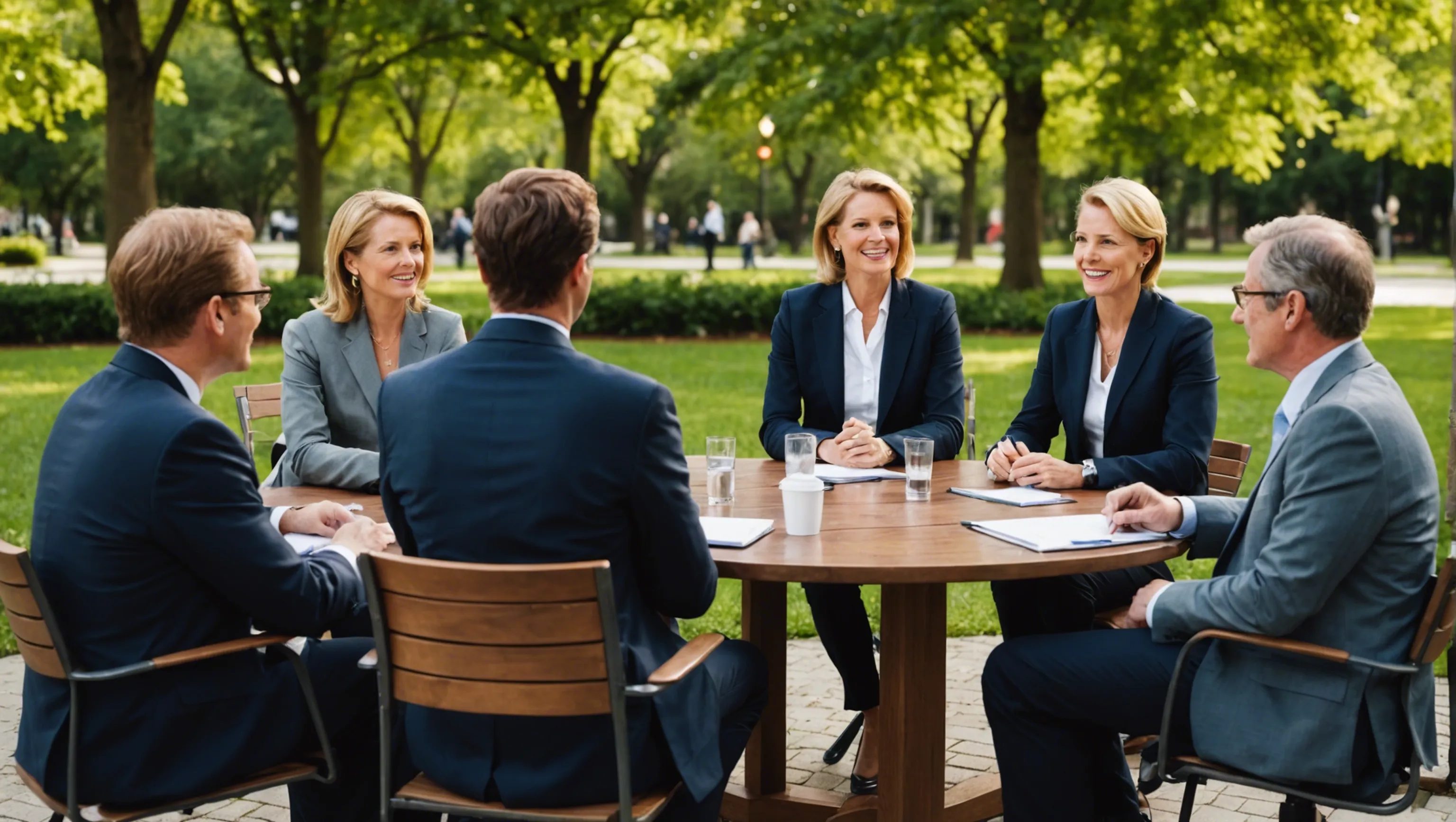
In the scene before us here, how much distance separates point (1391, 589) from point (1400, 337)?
1726cm

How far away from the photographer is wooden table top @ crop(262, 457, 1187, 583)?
10.3 ft

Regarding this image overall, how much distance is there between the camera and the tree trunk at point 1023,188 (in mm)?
21531

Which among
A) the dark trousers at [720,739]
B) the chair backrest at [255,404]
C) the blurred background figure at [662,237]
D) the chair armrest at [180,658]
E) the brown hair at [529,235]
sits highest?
the blurred background figure at [662,237]

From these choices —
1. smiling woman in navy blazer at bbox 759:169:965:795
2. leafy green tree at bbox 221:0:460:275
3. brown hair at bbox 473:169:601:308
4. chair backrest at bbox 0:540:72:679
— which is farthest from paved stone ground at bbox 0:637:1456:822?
leafy green tree at bbox 221:0:460:275

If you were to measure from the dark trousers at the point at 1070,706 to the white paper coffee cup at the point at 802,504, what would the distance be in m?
0.57

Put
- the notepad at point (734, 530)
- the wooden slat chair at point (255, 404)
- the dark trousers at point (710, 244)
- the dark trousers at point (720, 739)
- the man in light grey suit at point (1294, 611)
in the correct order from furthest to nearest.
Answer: the dark trousers at point (710, 244), the wooden slat chair at point (255, 404), the notepad at point (734, 530), the man in light grey suit at point (1294, 611), the dark trousers at point (720, 739)

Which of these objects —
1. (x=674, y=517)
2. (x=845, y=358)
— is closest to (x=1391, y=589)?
(x=674, y=517)

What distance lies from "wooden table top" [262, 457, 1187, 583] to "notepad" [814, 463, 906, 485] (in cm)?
5

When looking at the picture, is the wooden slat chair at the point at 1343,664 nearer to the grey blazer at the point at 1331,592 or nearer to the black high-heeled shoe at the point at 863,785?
the grey blazer at the point at 1331,592

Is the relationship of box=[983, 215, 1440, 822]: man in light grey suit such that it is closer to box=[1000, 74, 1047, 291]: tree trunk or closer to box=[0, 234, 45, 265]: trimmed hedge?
box=[1000, 74, 1047, 291]: tree trunk

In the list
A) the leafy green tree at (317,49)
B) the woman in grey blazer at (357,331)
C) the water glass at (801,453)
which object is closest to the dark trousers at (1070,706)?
the water glass at (801,453)

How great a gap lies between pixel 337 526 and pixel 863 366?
218 centimetres

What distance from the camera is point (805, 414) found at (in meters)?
5.36

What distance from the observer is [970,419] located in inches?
221
